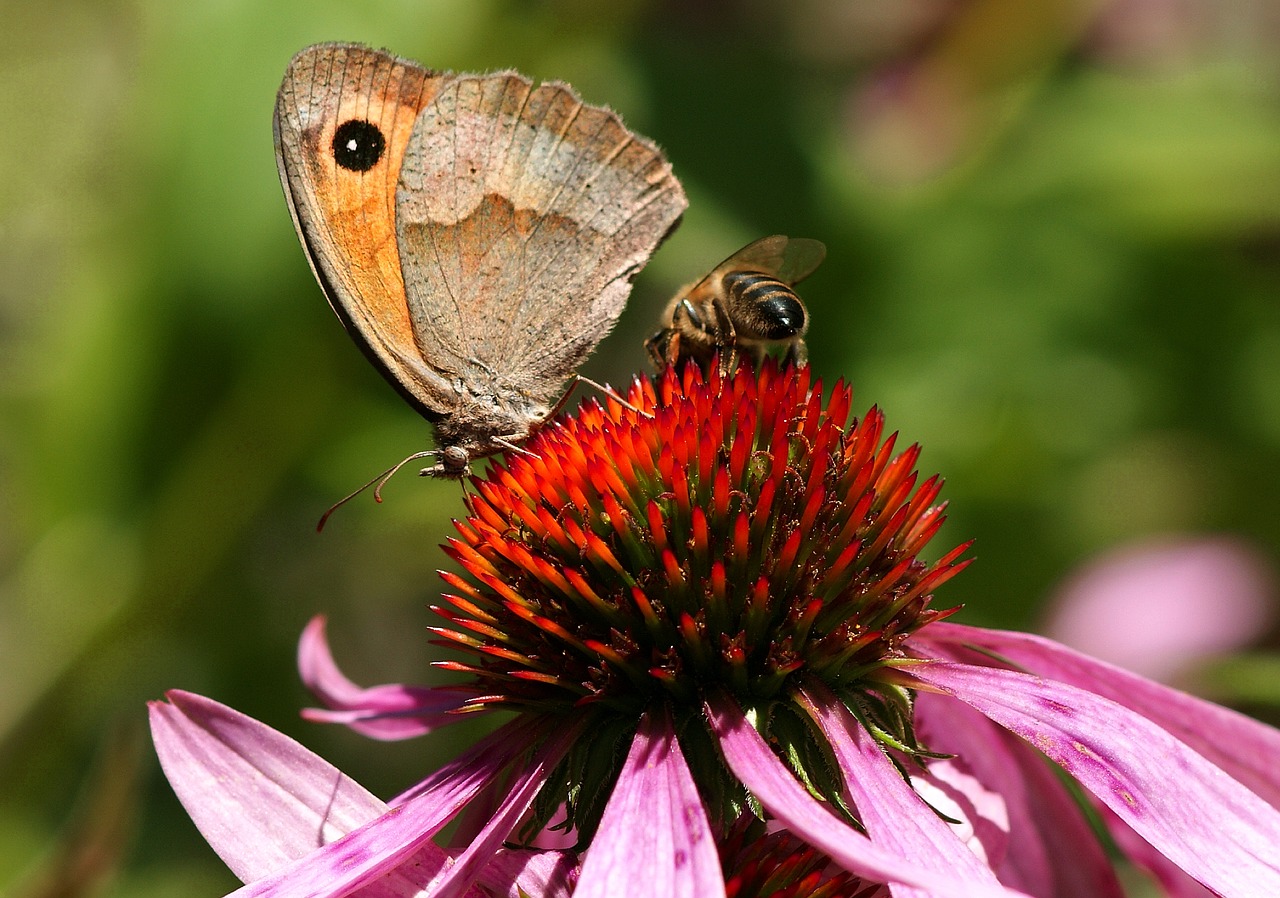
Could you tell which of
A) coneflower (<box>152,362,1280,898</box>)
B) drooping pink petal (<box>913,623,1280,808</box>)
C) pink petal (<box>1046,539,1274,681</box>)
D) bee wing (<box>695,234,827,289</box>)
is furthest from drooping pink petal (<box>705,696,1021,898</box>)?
pink petal (<box>1046,539,1274,681</box>)

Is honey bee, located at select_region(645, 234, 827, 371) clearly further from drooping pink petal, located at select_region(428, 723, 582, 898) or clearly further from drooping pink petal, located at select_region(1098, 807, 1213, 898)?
drooping pink petal, located at select_region(1098, 807, 1213, 898)

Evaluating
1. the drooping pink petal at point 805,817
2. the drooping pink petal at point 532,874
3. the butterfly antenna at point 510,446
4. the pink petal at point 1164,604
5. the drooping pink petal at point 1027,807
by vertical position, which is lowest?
the drooping pink petal at point 532,874

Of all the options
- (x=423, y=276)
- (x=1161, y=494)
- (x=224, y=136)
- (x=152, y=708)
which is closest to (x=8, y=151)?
(x=224, y=136)

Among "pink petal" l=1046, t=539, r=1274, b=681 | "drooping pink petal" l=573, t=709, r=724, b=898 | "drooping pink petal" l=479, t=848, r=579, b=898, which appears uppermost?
"pink petal" l=1046, t=539, r=1274, b=681

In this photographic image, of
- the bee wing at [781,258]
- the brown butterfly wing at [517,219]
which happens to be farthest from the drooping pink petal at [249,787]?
the bee wing at [781,258]

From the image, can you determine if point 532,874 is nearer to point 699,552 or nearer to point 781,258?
point 699,552

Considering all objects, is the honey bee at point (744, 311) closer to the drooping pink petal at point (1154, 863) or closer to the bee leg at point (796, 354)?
the bee leg at point (796, 354)
